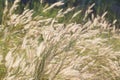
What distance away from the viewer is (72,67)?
129 inches

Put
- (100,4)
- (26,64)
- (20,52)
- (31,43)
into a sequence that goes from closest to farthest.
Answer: (26,64), (20,52), (31,43), (100,4)

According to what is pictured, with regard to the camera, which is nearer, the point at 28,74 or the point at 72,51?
the point at 28,74

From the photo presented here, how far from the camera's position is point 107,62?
441cm

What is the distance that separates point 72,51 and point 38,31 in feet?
1.98

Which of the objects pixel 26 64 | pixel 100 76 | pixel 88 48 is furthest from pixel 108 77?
pixel 26 64

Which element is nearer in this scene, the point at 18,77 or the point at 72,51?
the point at 18,77

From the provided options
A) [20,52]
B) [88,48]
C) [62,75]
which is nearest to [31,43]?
[20,52]

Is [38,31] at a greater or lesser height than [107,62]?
greater

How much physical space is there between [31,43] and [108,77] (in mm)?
950

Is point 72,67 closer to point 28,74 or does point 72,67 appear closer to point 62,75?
point 62,75

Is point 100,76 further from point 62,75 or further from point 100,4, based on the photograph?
point 100,4

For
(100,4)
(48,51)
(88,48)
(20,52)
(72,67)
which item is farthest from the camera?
(100,4)

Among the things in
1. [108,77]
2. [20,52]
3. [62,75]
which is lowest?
[108,77]

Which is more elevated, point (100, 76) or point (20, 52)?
point (20, 52)
